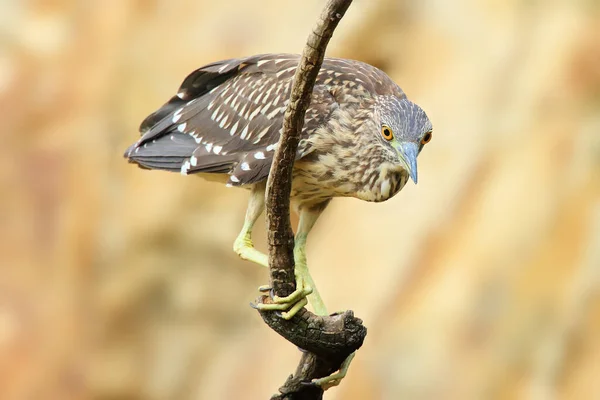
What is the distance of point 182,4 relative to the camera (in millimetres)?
6441

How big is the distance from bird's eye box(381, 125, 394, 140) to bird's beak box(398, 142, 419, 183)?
0.06m

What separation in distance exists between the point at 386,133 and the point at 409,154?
146mm

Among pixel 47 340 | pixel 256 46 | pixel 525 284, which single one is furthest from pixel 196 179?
pixel 525 284

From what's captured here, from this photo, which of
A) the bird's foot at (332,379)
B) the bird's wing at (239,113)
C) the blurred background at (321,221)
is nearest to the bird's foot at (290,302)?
the bird's foot at (332,379)

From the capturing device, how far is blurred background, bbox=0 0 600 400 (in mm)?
4891

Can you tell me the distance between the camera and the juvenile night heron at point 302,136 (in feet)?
9.48

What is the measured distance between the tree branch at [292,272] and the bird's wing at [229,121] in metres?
0.48

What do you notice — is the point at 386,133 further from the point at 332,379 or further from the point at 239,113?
the point at 332,379

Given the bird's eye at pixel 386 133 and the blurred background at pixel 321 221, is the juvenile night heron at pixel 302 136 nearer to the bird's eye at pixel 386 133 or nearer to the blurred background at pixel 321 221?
the bird's eye at pixel 386 133

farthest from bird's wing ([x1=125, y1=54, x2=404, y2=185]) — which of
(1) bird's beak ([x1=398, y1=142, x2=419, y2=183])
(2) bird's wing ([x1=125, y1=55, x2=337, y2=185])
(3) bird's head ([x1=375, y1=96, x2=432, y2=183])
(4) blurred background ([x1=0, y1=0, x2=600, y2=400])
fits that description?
(4) blurred background ([x1=0, y1=0, x2=600, y2=400])

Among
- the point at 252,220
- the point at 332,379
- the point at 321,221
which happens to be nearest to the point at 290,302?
the point at 332,379

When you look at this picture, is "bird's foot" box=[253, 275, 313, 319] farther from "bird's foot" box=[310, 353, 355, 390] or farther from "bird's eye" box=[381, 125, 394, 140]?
"bird's eye" box=[381, 125, 394, 140]

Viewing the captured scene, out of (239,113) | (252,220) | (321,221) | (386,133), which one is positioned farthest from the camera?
(321,221)

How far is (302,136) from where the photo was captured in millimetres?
2932
